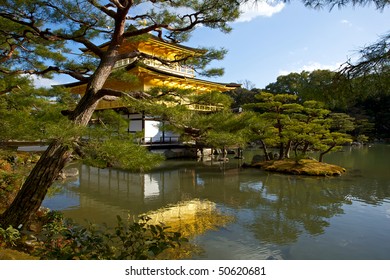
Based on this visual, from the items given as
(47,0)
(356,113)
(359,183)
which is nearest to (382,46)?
(47,0)

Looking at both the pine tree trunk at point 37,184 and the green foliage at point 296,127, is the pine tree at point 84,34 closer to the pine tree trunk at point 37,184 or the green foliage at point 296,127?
the pine tree trunk at point 37,184

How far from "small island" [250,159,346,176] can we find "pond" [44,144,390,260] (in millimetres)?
526

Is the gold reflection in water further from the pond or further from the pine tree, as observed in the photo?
the pine tree

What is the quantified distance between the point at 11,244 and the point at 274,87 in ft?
113

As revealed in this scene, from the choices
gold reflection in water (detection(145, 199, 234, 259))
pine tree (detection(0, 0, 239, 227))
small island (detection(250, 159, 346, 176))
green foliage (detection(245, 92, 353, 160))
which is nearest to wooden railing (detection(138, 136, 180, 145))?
green foliage (detection(245, 92, 353, 160))

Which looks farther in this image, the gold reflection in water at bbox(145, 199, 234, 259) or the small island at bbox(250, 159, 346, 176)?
the small island at bbox(250, 159, 346, 176)

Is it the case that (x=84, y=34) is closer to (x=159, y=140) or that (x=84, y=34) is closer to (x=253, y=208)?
(x=253, y=208)

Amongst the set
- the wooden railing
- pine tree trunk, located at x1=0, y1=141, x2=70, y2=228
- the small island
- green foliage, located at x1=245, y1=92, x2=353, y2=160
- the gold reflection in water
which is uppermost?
green foliage, located at x1=245, y1=92, x2=353, y2=160

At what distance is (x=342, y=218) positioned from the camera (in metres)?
5.80

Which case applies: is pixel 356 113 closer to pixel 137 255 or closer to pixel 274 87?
pixel 274 87

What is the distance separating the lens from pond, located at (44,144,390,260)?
4.30 meters

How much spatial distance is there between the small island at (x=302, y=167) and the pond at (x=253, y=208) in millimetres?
526

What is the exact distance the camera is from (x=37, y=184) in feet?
9.77

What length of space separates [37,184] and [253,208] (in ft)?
15.6
